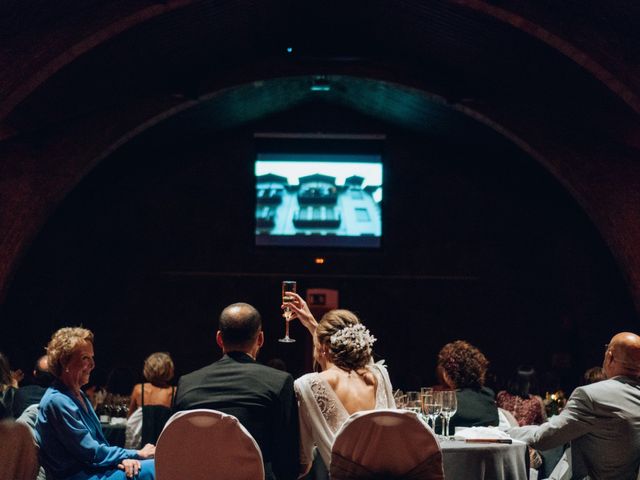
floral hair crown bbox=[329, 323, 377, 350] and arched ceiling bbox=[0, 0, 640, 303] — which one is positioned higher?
arched ceiling bbox=[0, 0, 640, 303]

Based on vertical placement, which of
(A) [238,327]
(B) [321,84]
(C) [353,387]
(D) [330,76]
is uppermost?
(D) [330,76]

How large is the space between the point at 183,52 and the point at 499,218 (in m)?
6.16

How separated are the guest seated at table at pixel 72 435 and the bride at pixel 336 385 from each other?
0.82 meters

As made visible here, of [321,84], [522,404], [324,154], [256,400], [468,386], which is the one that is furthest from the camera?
[324,154]

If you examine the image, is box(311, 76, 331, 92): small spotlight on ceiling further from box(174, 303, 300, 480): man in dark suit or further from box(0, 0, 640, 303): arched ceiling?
box(174, 303, 300, 480): man in dark suit

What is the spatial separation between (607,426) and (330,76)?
9396mm

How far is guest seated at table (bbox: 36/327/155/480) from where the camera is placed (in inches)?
154

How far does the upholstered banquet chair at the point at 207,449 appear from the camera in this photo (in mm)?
3270

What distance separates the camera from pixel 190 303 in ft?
46.4

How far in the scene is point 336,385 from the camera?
13.0 ft

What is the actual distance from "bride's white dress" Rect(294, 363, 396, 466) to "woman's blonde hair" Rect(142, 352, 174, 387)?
3279 mm

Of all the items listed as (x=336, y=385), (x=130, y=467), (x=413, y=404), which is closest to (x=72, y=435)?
(x=130, y=467)

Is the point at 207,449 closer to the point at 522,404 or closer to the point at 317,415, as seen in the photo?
the point at 317,415

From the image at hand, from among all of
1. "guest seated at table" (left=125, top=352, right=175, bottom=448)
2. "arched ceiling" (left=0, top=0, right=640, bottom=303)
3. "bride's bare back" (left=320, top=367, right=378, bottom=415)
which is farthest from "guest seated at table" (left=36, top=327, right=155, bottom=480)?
"arched ceiling" (left=0, top=0, right=640, bottom=303)
